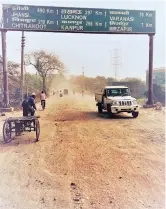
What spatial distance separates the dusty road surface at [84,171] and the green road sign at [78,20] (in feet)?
28.4

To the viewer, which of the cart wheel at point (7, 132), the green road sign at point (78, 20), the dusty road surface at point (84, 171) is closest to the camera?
the dusty road surface at point (84, 171)

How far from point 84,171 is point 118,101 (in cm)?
928

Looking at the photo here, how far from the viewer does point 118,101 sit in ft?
51.2

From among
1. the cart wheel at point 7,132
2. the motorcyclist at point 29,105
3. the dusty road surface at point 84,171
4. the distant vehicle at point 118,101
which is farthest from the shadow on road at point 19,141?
the distant vehicle at point 118,101

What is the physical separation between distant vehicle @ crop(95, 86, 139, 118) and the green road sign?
3.78 meters

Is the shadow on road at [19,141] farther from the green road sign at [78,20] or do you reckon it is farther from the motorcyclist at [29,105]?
the green road sign at [78,20]

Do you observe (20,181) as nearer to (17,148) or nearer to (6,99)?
(17,148)

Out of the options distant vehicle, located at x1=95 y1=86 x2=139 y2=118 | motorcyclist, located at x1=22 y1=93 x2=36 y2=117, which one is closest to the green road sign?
distant vehicle, located at x1=95 y1=86 x2=139 y2=118

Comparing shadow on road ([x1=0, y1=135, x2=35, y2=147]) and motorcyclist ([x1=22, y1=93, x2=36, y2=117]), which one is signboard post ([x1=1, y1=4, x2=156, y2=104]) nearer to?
motorcyclist ([x1=22, y1=93, x2=36, y2=117])

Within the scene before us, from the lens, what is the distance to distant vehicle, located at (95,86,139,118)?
15.5m

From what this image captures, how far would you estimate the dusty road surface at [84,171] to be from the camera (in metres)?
5.22

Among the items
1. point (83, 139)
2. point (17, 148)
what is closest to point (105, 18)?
point (83, 139)

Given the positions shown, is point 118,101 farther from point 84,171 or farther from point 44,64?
point 44,64

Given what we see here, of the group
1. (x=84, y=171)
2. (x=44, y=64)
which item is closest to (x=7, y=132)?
(x=84, y=171)
